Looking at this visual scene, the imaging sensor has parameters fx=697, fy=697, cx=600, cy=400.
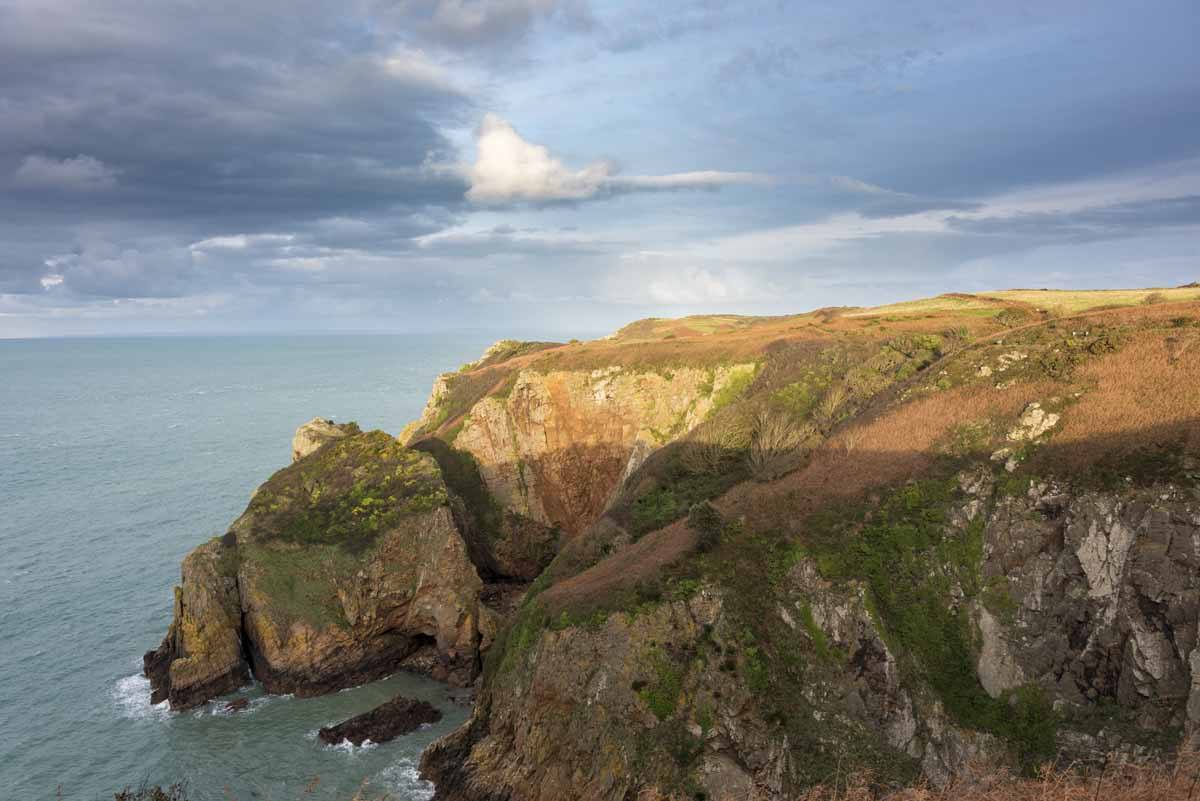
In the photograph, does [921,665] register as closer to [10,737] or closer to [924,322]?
[924,322]

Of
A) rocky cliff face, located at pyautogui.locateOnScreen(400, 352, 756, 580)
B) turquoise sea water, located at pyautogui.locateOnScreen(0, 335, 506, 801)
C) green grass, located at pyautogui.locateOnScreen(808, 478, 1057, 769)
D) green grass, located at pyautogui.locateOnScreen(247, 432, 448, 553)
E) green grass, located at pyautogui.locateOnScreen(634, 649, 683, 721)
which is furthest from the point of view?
rocky cliff face, located at pyautogui.locateOnScreen(400, 352, 756, 580)

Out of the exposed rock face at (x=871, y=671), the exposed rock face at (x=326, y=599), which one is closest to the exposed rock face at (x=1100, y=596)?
the exposed rock face at (x=871, y=671)

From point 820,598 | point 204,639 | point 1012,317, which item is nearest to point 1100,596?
point 820,598

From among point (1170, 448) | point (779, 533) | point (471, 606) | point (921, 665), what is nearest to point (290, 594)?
point (471, 606)

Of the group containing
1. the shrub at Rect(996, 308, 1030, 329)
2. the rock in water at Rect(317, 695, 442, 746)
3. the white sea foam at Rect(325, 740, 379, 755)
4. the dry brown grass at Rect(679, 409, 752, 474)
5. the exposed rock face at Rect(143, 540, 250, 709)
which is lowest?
→ the white sea foam at Rect(325, 740, 379, 755)

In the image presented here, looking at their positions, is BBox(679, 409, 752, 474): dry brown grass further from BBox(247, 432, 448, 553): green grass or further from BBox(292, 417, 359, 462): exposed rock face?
BBox(292, 417, 359, 462): exposed rock face

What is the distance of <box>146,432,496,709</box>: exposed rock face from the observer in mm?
44781

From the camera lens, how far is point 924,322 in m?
65.8

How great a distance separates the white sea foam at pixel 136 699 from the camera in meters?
42.9

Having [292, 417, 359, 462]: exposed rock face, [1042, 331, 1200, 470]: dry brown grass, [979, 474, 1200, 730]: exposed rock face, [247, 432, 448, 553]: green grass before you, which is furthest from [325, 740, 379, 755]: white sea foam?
[1042, 331, 1200, 470]: dry brown grass

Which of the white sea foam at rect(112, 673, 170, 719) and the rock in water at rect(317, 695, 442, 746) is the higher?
the white sea foam at rect(112, 673, 170, 719)

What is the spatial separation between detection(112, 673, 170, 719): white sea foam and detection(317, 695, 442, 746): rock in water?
11.7 m

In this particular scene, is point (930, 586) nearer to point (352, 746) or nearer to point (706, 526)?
point (706, 526)

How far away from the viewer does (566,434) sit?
6594cm
